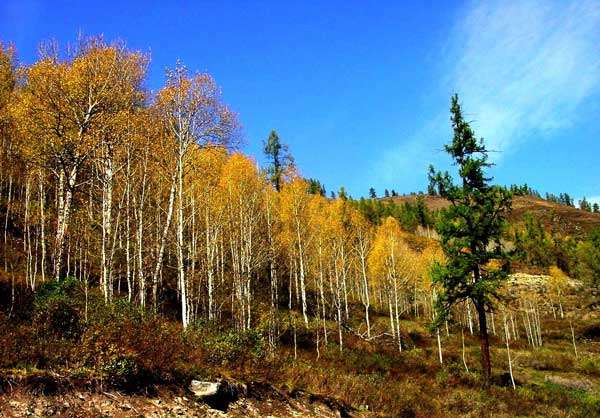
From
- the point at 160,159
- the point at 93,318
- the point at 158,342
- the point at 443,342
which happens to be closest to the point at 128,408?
the point at 158,342

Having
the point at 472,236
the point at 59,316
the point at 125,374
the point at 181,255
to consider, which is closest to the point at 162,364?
the point at 125,374

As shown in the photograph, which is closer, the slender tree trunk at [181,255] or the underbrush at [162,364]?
the underbrush at [162,364]

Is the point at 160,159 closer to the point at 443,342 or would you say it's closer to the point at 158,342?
the point at 158,342

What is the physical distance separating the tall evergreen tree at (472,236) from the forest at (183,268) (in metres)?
0.11

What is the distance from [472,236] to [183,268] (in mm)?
16923

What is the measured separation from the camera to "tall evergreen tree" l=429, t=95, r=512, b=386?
25641mm

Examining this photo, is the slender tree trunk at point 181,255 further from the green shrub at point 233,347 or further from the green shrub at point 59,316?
→ the green shrub at point 59,316

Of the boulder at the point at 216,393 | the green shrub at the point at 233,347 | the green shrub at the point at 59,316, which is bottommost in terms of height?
the boulder at the point at 216,393

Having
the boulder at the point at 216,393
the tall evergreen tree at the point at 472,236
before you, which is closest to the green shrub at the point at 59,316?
the boulder at the point at 216,393

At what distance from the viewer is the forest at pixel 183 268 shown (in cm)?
Answer: 1108

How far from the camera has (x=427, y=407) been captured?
17859 millimetres

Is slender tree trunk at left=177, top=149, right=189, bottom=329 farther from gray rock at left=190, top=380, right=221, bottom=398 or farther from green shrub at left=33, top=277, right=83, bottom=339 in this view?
gray rock at left=190, top=380, right=221, bottom=398

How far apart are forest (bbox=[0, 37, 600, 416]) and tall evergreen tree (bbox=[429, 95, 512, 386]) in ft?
0.35

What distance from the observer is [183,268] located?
16.3 meters
